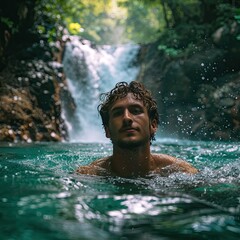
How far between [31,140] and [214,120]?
6.07 meters

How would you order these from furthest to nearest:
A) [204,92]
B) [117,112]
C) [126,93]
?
[204,92] < [126,93] < [117,112]

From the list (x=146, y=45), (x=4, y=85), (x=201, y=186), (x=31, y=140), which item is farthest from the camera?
(x=146, y=45)

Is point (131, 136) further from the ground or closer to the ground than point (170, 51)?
closer to the ground

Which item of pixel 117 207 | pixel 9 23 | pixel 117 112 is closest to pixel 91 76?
pixel 9 23

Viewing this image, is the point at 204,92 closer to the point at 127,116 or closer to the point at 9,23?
the point at 9,23

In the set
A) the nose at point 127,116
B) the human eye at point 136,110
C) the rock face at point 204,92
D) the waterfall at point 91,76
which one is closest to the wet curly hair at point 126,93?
the human eye at point 136,110

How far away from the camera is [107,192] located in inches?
116

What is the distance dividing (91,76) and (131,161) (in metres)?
11.6

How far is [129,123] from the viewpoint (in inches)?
144

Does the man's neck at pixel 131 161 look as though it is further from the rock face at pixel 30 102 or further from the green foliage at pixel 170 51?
the green foliage at pixel 170 51

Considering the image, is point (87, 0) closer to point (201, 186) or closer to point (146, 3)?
point (146, 3)

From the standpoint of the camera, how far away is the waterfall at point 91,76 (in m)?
13.2

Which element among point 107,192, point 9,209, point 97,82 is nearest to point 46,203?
point 9,209

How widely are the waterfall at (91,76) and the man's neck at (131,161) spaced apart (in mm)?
8131
